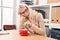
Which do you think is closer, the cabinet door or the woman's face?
the woman's face

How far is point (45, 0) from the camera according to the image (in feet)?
11.3

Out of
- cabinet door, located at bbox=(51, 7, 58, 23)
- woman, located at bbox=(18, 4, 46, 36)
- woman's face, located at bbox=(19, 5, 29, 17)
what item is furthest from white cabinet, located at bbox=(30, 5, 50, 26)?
woman's face, located at bbox=(19, 5, 29, 17)

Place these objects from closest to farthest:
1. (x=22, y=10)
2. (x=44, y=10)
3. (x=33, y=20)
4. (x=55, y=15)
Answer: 1. (x=22, y=10)
2. (x=33, y=20)
3. (x=55, y=15)
4. (x=44, y=10)

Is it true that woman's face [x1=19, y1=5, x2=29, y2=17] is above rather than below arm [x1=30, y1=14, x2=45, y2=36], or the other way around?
above

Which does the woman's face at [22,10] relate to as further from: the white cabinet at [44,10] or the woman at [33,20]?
the white cabinet at [44,10]

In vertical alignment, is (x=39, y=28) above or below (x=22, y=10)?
below

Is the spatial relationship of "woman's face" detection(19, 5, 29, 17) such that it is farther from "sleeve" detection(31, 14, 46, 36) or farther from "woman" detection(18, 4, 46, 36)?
"sleeve" detection(31, 14, 46, 36)

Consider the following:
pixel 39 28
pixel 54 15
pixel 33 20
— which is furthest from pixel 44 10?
pixel 39 28

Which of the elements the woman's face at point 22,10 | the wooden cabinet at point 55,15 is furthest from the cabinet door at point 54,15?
the woman's face at point 22,10

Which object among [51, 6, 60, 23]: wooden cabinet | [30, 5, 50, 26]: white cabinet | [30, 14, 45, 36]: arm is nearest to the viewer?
[30, 14, 45, 36]: arm

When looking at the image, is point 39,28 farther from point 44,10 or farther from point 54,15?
point 44,10

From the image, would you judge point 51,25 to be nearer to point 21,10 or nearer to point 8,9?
point 21,10

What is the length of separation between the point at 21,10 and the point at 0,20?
8.19ft

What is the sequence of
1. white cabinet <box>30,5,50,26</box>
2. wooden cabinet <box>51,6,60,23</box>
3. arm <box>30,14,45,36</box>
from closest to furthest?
arm <box>30,14,45,36</box>, wooden cabinet <box>51,6,60,23</box>, white cabinet <box>30,5,50,26</box>
